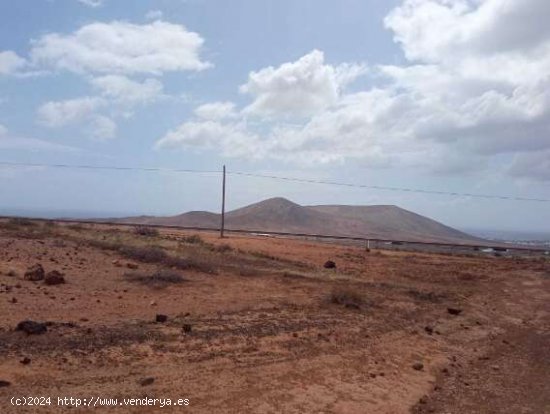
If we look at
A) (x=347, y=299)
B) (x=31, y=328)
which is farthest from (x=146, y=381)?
(x=347, y=299)

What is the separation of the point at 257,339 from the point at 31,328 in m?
3.51

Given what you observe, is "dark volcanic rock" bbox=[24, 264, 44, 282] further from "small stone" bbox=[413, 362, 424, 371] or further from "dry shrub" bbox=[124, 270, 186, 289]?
"small stone" bbox=[413, 362, 424, 371]

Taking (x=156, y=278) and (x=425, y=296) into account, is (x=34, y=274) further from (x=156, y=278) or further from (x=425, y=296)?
(x=425, y=296)

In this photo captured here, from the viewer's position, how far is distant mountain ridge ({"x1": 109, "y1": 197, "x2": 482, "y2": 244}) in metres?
67.1

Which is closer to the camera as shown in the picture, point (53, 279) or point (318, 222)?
point (53, 279)

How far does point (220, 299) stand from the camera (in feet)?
40.9

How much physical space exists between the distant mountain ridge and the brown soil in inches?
1773

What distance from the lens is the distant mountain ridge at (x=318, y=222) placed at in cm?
6706

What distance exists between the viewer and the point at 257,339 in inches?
374

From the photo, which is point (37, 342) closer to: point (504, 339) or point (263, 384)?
point (263, 384)

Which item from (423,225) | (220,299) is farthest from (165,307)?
(423,225)

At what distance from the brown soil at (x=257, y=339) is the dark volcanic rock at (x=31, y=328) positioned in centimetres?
11

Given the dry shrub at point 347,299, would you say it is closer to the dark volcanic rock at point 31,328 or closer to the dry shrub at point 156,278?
the dry shrub at point 156,278

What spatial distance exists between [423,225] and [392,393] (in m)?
83.1
